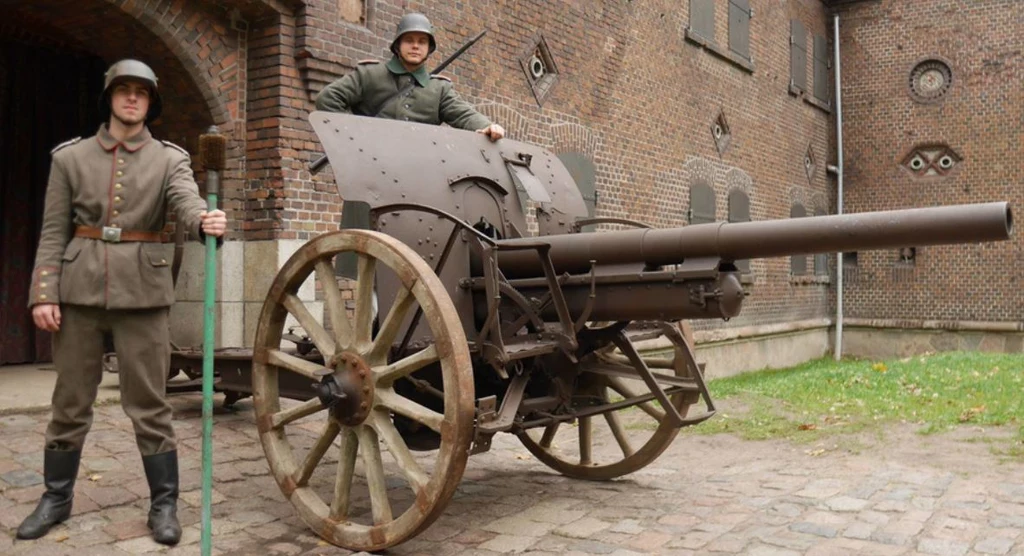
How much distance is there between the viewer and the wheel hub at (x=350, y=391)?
3742mm

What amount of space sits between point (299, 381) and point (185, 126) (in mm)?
3696

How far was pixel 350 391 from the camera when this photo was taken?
148 inches

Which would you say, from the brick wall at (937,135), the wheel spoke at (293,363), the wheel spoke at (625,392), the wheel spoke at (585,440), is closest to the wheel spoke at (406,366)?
the wheel spoke at (293,363)

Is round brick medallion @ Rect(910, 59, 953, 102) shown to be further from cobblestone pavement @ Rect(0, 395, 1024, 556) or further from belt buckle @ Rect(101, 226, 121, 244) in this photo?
belt buckle @ Rect(101, 226, 121, 244)

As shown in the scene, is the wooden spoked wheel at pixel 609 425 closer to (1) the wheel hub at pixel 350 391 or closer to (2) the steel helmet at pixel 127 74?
(1) the wheel hub at pixel 350 391

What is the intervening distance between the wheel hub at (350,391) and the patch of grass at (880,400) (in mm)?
3669

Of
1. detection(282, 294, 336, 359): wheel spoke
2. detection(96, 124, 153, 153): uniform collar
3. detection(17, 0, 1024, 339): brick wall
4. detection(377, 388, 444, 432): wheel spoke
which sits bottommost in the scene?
detection(377, 388, 444, 432): wheel spoke

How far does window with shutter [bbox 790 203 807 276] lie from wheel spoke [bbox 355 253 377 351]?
14.2 meters

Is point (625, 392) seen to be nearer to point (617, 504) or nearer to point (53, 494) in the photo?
point (617, 504)

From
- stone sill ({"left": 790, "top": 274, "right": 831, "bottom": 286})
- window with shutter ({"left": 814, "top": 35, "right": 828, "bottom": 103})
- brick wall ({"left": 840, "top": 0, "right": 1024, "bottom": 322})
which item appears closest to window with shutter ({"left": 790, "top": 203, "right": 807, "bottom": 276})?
stone sill ({"left": 790, "top": 274, "right": 831, "bottom": 286})

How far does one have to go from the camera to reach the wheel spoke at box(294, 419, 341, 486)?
3.89 meters

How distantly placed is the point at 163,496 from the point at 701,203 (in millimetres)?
10819

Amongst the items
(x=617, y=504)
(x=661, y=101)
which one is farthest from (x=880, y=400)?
(x=661, y=101)

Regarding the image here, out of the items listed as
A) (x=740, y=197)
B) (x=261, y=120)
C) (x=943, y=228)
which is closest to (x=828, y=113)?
(x=740, y=197)
